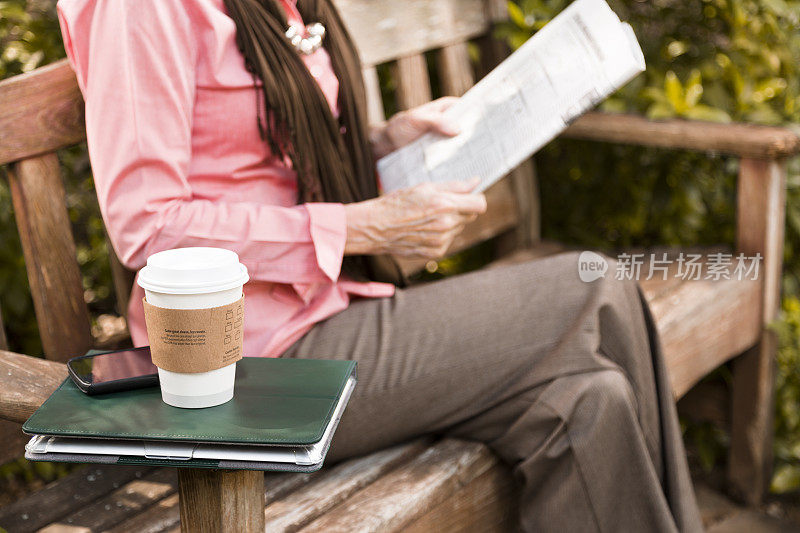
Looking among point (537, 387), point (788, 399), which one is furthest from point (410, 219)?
point (788, 399)

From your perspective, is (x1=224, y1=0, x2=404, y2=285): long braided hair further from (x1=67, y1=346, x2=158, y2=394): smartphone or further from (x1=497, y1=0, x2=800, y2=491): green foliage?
(x1=497, y1=0, x2=800, y2=491): green foliage

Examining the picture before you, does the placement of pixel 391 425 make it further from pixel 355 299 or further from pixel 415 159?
pixel 415 159

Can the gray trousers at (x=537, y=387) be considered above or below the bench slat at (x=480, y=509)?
above

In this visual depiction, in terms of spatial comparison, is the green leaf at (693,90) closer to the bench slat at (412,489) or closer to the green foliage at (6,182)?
the bench slat at (412,489)

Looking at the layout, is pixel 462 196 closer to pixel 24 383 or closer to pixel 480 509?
pixel 480 509

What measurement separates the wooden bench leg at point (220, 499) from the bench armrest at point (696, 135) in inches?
64.8

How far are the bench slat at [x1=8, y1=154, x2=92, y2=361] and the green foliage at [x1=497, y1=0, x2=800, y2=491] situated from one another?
1298 mm

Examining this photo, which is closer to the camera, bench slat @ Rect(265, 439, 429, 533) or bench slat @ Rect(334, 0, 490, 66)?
bench slat @ Rect(265, 439, 429, 533)

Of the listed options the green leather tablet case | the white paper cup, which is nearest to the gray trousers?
the green leather tablet case

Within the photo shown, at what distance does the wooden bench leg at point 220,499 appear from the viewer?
0.98 meters

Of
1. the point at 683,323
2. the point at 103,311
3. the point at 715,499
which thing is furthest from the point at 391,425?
the point at 715,499

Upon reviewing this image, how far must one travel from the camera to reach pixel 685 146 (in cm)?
228

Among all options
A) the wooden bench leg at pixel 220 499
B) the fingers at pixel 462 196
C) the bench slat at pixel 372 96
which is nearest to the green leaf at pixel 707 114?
the bench slat at pixel 372 96

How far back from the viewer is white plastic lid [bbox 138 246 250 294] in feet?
3.01
